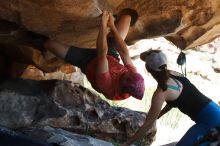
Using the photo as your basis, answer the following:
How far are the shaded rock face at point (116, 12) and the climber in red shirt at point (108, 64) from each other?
1.19ft

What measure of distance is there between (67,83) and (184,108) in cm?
331

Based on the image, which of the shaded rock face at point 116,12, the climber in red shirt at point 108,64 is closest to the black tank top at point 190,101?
the climber in red shirt at point 108,64

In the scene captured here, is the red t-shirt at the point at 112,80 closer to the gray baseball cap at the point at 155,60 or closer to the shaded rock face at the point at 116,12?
the gray baseball cap at the point at 155,60

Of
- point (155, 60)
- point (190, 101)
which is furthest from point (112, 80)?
point (190, 101)

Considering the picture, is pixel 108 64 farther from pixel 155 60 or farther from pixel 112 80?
pixel 155 60

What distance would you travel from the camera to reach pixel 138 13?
7.15 m

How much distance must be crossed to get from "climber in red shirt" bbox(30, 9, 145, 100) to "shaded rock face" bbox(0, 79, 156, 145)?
135 cm

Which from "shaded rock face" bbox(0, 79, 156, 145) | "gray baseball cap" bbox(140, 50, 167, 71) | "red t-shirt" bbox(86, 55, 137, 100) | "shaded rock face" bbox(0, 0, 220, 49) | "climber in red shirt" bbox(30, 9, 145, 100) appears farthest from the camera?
"shaded rock face" bbox(0, 79, 156, 145)

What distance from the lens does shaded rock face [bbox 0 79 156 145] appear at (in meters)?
7.00

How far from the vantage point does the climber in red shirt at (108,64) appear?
17.7ft

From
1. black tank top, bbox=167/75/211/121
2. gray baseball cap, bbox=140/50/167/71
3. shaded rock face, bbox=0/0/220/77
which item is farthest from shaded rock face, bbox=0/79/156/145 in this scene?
black tank top, bbox=167/75/211/121

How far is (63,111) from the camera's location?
7348 mm

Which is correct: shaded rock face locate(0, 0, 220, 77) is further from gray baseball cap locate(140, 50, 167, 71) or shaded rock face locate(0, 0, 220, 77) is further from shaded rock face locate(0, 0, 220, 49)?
gray baseball cap locate(140, 50, 167, 71)

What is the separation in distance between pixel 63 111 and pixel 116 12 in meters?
1.85
